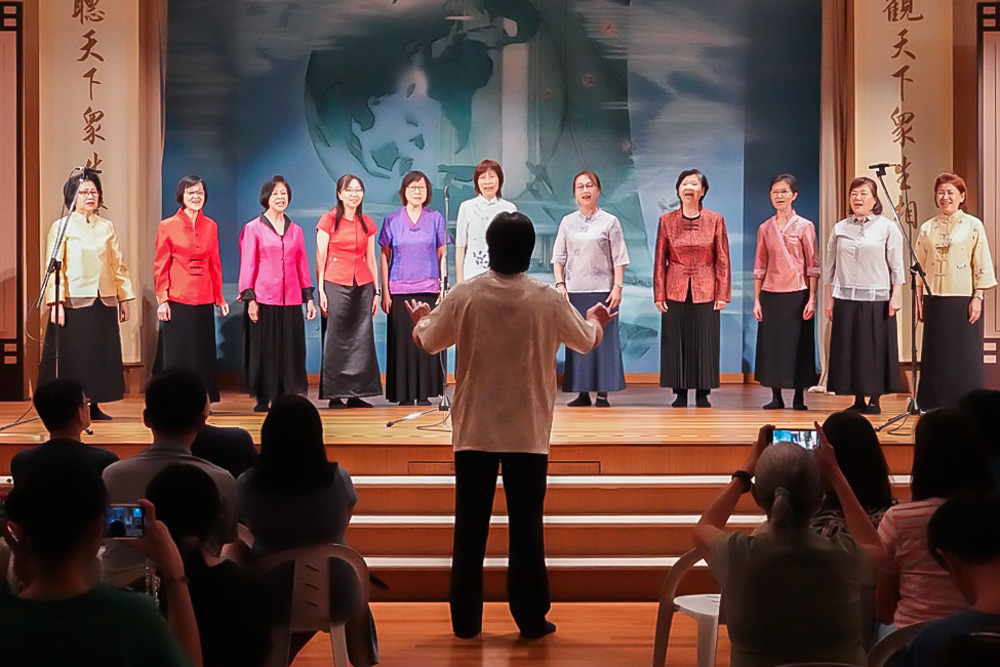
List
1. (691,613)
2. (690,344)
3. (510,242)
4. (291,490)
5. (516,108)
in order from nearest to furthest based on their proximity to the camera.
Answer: (291,490)
(691,613)
(510,242)
(690,344)
(516,108)

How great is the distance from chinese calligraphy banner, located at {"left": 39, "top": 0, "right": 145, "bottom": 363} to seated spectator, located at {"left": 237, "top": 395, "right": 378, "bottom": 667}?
5.96 meters

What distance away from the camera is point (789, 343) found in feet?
22.7

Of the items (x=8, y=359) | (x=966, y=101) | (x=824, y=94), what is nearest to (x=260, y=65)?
(x=8, y=359)

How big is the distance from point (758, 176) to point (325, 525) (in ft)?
23.9

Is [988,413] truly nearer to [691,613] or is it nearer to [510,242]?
[691,613]

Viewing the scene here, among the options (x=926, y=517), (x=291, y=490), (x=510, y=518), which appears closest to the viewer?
(x=926, y=517)

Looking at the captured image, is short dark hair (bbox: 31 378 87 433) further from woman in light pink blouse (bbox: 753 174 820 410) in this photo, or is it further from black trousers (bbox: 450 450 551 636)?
woman in light pink blouse (bbox: 753 174 820 410)

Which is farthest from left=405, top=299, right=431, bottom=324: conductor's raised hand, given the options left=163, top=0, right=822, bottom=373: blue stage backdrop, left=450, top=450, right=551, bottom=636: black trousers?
left=163, top=0, right=822, bottom=373: blue stage backdrop

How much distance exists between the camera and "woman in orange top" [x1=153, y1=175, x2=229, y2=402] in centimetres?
652

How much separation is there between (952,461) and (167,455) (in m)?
1.81

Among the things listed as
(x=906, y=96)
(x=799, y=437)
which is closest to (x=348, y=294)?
(x=906, y=96)

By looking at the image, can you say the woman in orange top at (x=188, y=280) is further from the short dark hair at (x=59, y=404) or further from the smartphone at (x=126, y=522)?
the smartphone at (x=126, y=522)

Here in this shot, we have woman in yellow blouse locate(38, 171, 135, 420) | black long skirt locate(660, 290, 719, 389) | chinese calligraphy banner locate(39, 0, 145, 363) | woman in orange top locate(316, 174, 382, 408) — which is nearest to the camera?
woman in yellow blouse locate(38, 171, 135, 420)

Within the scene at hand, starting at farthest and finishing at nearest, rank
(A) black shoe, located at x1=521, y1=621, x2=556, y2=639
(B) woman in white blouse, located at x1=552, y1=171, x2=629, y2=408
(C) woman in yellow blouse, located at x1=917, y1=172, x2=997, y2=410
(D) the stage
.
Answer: (B) woman in white blouse, located at x1=552, y1=171, x2=629, y2=408 → (C) woman in yellow blouse, located at x1=917, y1=172, x2=997, y2=410 → (D) the stage → (A) black shoe, located at x1=521, y1=621, x2=556, y2=639
